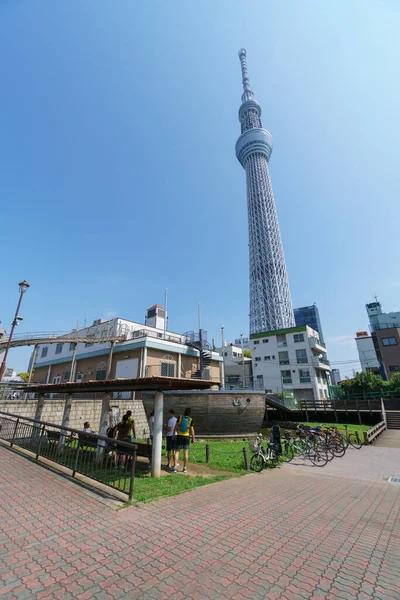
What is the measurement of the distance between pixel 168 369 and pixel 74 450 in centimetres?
1582

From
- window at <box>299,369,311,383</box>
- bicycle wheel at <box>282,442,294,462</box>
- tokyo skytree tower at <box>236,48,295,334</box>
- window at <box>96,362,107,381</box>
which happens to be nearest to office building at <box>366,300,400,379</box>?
window at <box>299,369,311,383</box>

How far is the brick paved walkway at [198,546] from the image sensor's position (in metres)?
3.31

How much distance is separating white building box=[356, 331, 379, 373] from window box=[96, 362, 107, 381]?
69650 mm

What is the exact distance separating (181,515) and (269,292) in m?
81.6

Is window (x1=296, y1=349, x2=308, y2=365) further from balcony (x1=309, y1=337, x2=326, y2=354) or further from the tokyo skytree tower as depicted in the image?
the tokyo skytree tower

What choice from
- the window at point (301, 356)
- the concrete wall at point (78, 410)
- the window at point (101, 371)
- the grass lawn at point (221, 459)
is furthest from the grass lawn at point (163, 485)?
the window at point (301, 356)

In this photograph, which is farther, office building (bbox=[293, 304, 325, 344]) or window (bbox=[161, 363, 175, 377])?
office building (bbox=[293, 304, 325, 344])

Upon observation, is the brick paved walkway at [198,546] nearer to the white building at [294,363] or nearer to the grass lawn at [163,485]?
the grass lawn at [163,485]

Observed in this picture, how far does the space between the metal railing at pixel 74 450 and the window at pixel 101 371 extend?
14.5 m

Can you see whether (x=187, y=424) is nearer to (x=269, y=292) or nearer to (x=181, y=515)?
(x=181, y=515)

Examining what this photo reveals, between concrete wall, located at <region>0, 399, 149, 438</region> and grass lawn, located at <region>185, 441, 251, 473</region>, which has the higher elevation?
concrete wall, located at <region>0, 399, 149, 438</region>

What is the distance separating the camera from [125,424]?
31.2 feet

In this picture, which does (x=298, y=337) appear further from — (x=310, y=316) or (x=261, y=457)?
(x=310, y=316)

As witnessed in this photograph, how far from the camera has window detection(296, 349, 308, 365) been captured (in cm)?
4902
